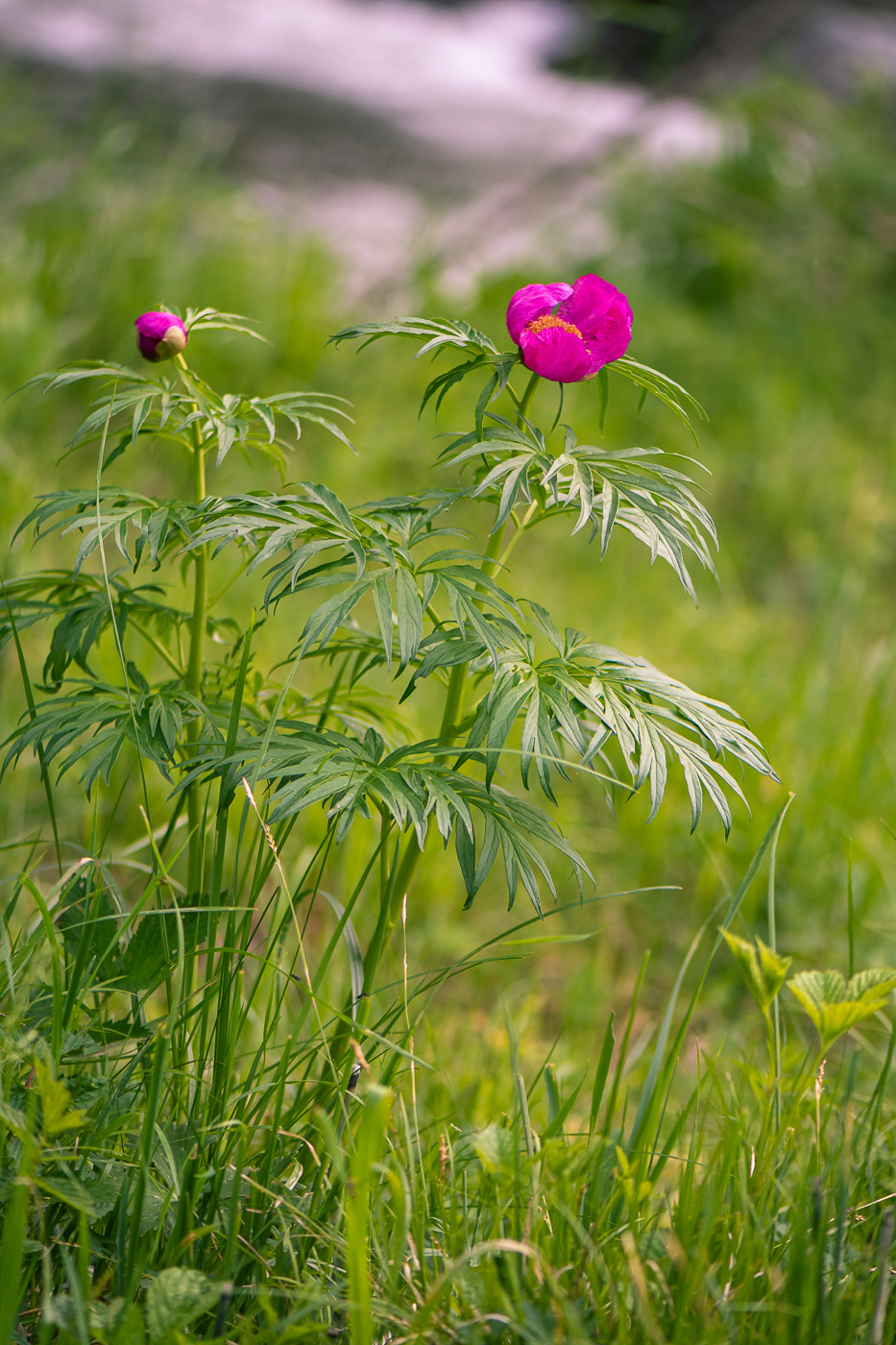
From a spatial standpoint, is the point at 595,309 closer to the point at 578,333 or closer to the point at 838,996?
the point at 578,333

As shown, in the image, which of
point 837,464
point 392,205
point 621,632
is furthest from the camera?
point 392,205

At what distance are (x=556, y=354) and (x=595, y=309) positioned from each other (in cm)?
7

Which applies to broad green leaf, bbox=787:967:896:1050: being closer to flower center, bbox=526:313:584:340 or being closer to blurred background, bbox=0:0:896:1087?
blurred background, bbox=0:0:896:1087

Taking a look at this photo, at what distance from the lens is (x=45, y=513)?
1.16 m

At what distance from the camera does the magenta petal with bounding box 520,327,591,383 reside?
1.06 m

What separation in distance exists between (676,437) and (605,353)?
2.93 m

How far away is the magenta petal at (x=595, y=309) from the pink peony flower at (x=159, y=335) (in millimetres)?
431

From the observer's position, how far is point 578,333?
107 centimetres

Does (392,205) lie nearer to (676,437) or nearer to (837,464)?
(676,437)

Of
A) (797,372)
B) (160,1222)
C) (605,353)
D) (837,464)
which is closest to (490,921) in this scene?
(160,1222)

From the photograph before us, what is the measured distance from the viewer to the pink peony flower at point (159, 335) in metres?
1.20

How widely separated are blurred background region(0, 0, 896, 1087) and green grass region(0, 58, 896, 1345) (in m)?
0.02

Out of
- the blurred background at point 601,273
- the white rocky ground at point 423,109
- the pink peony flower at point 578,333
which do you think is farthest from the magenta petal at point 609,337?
the white rocky ground at point 423,109

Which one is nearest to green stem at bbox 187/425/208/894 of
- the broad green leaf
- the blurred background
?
the blurred background
